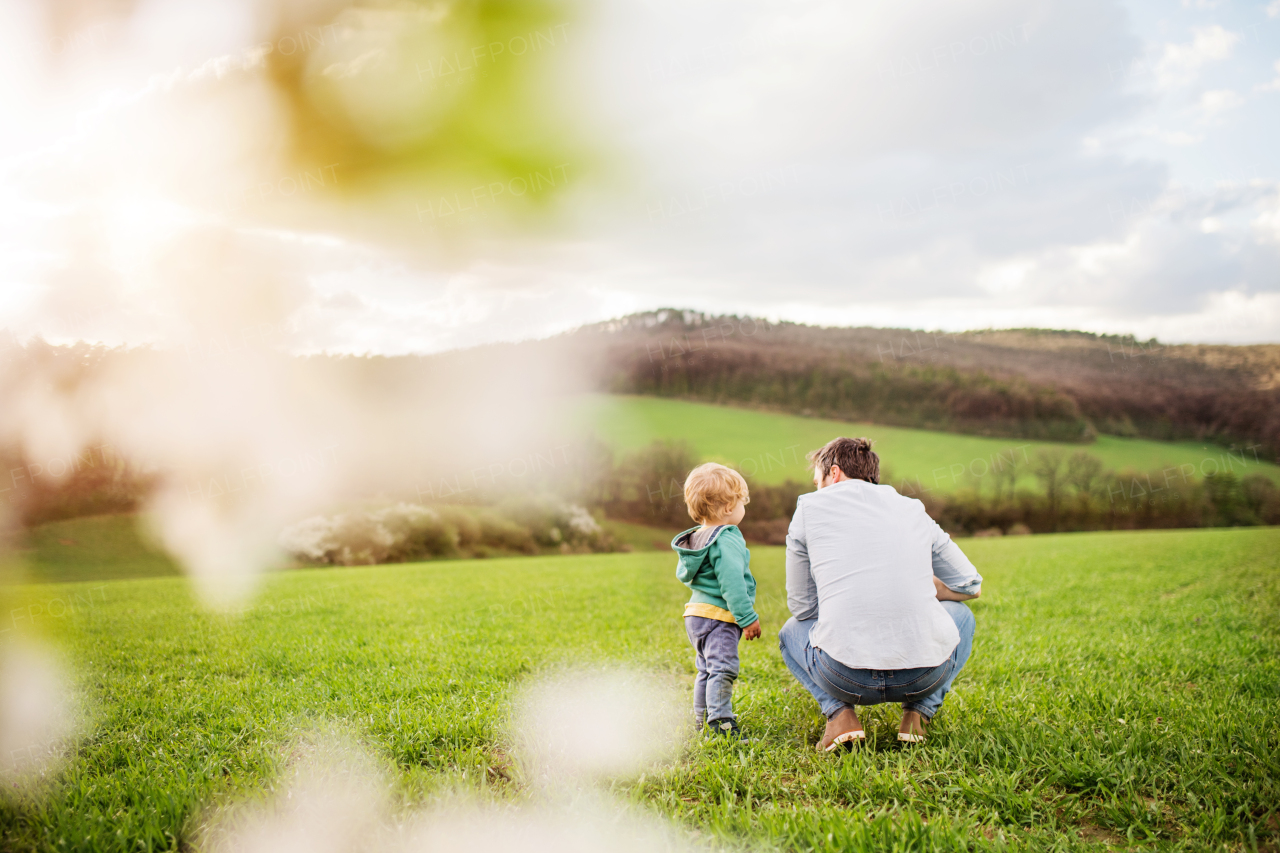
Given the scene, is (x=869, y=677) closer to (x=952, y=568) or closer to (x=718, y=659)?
(x=952, y=568)

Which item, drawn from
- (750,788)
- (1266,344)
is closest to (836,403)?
(750,788)

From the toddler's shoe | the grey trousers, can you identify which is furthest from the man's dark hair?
the toddler's shoe

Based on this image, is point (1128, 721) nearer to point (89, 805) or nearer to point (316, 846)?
point (316, 846)

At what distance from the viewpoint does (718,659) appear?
3768 mm

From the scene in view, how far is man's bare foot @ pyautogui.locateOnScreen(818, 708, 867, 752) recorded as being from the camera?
11.3ft

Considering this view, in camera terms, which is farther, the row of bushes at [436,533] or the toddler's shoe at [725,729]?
the row of bushes at [436,533]

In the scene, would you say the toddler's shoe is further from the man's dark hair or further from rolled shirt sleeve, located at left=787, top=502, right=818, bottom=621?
the man's dark hair

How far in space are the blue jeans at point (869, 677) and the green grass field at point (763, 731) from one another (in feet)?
0.89

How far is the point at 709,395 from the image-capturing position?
4897 cm

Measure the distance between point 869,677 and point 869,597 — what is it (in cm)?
45

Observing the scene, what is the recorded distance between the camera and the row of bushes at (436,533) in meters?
29.0

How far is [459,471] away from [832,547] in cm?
3520

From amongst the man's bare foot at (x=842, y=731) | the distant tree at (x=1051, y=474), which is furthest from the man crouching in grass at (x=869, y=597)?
the distant tree at (x=1051, y=474)

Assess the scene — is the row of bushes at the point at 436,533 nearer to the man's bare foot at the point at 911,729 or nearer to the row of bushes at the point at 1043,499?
the row of bushes at the point at 1043,499
